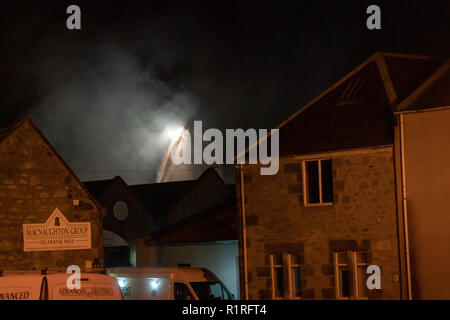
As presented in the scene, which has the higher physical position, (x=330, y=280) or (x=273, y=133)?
(x=273, y=133)

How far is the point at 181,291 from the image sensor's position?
23.1 metres

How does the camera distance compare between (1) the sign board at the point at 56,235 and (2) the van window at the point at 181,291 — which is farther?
(1) the sign board at the point at 56,235

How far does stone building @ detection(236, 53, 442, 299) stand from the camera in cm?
2680

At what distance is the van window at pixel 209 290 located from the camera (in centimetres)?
2334

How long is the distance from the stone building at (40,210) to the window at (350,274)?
29.9ft

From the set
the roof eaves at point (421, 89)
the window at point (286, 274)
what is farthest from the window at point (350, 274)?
the roof eaves at point (421, 89)

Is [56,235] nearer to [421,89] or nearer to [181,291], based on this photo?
[181,291]

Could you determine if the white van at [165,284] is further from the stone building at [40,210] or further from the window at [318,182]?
the window at [318,182]

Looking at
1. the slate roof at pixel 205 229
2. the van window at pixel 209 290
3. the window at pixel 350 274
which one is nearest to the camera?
the van window at pixel 209 290

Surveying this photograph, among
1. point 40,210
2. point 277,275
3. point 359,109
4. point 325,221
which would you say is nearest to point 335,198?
point 325,221

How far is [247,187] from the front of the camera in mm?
29891

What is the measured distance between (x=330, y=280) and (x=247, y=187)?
505 centimetres
